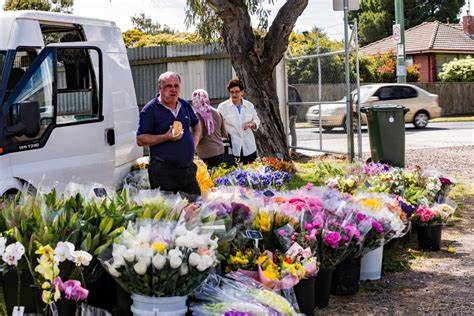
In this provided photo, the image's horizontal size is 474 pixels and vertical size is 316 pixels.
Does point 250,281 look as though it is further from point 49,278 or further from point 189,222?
point 49,278

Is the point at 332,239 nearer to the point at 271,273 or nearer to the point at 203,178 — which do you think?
the point at 271,273

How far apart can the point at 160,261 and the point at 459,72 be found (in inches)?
1517

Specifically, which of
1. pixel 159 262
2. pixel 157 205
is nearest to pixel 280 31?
pixel 157 205

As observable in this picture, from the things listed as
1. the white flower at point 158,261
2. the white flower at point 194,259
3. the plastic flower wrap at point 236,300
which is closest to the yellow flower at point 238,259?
the plastic flower wrap at point 236,300

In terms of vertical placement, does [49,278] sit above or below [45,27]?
below

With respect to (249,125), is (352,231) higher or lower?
lower

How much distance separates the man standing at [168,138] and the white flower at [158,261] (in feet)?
9.00

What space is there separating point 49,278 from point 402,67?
24.8 metres

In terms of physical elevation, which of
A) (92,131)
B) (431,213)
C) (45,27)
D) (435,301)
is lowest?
(435,301)

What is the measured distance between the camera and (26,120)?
6699 mm

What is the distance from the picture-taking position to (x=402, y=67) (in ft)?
90.0

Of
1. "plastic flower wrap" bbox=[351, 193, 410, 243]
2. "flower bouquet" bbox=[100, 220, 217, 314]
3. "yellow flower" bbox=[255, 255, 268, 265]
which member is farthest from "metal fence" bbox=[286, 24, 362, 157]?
"flower bouquet" bbox=[100, 220, 217, 314]

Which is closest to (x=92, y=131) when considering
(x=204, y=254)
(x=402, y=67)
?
(x=204, y=254)

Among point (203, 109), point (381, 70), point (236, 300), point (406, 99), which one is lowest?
point (236, 300)
